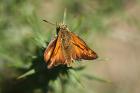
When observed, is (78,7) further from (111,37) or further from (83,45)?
(83,45)

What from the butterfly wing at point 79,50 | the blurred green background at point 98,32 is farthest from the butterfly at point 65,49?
the blurred green background at point 98,32

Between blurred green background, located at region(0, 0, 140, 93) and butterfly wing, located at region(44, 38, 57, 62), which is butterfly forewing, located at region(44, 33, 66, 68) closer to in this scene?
butterfly wing, located at region(44, 38, 57, 62)

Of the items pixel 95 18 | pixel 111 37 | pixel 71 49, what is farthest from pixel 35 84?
pixel 111 37

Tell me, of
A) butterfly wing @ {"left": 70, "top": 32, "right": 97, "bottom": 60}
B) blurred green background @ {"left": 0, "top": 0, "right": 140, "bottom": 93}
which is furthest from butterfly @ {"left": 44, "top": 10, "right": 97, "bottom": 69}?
blurred green background @ {"left": 0, "top": 0, "right": 140, "bottom": 93}

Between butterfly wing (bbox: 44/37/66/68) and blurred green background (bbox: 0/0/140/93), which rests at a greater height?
blurred green background (bbox: 0/0/140/93)

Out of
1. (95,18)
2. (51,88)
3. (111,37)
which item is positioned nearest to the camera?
(51,88)

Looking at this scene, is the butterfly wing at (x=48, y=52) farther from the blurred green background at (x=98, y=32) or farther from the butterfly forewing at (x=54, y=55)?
the blurred green background at (x=98, y=32)

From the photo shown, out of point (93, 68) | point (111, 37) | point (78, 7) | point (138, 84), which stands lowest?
point (138, 84)
